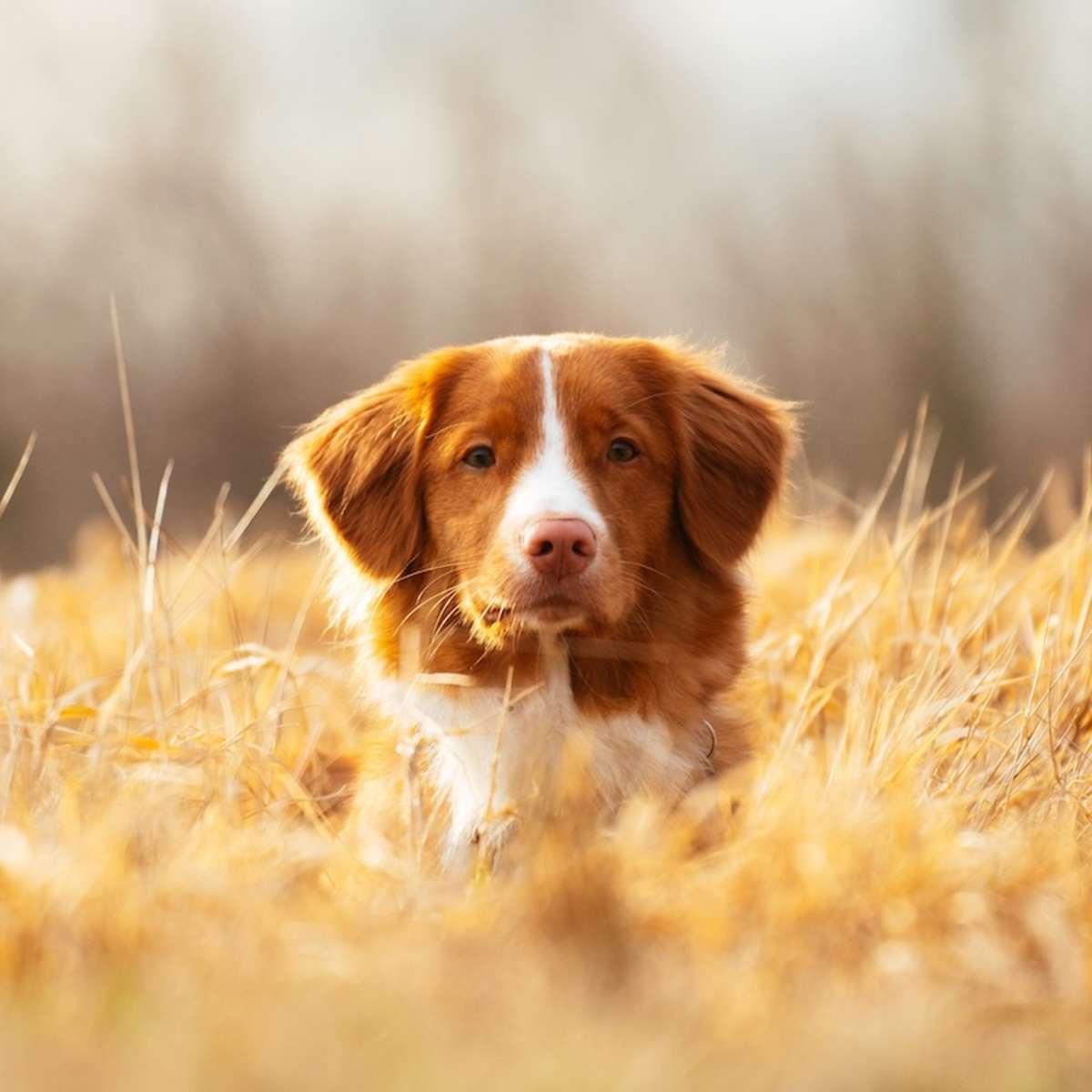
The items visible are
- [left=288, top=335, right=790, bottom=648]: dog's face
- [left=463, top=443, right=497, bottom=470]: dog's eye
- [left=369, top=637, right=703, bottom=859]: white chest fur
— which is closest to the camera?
[left=288, top=335, right=790, bottom=648]: dog's face

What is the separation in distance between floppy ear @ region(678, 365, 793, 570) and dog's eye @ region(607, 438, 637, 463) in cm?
19

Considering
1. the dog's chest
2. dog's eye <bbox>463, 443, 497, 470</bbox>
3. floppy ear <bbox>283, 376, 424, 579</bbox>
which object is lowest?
the dog's chest

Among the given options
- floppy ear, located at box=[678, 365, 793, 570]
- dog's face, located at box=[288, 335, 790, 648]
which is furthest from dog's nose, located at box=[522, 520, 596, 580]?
floppy ear, located at box=[678, 365, 793, 570]

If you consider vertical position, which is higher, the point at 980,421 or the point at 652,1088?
the point at 652,1088

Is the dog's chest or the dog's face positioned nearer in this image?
the dog's face

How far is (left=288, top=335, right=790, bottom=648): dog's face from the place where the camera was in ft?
12.0

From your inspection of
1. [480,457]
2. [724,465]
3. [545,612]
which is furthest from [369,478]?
[724,465]

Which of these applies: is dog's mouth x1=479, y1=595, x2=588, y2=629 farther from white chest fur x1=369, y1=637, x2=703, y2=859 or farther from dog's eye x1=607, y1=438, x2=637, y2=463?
dog's eye x1=607, y1=438, x2=637, y2=463

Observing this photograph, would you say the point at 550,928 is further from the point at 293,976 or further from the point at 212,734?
the point at 212,734

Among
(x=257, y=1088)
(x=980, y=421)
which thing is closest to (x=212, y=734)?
(x=257, y=1088)

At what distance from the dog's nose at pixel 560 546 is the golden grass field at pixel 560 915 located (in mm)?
604

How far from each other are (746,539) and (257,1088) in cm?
237

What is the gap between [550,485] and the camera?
3703 millimetres

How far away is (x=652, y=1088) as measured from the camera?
2.03 meters
